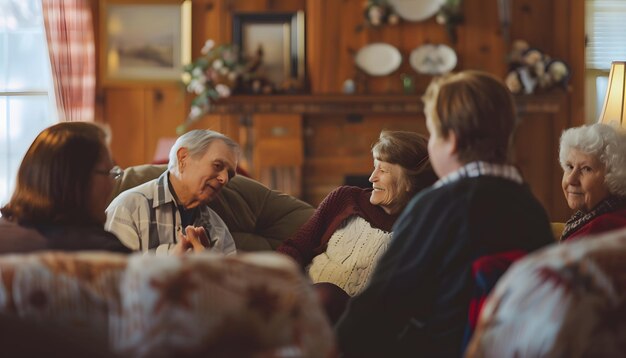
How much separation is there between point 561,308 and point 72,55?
18.9 feet

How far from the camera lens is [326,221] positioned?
11.4ft

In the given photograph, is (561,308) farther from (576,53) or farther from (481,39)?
(576,53)


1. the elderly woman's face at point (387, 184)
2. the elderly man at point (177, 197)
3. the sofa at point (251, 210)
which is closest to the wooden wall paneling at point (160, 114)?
Answer: the sofa at point (251, 210)

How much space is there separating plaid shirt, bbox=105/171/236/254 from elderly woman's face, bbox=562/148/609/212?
1224 mm

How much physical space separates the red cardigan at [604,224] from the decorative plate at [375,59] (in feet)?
13.1

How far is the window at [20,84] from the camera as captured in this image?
22.3 feet

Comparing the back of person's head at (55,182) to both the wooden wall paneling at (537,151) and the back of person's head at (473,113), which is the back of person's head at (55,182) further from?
the wooden wall paneling at (537,151)

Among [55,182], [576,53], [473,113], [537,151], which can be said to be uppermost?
[576,53]

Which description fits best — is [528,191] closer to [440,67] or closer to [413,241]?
[413,241]

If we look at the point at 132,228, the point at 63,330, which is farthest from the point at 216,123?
the point at 63,330

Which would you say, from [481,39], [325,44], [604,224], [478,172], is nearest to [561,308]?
A: [478,172]

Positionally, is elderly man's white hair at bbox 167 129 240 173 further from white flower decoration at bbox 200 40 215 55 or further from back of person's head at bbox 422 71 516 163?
white flower decoration at bbox 200 40 215 55

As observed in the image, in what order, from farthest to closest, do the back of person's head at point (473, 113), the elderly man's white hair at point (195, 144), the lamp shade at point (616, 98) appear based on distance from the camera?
1. the lamp shade at point (616, 98)
2. the elderly man's white hair at point (195, 144)
3. the back of person's head at point (473, 113)

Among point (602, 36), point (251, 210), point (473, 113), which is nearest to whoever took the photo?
point (473, 113)
